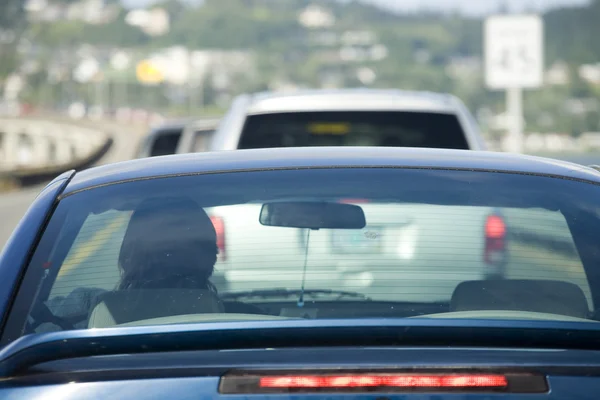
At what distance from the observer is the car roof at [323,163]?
3455 millimetres

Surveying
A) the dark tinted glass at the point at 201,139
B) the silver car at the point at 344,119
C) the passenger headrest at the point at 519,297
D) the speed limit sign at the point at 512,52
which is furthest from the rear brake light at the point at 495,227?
the speed limit sign at the point at 512,52

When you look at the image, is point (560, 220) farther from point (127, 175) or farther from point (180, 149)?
point (180, 149)

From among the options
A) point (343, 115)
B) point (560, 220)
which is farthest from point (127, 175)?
point (343, 115)

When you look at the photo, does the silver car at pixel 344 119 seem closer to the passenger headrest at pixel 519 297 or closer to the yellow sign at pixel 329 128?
the yellow sign at pixel 329 128

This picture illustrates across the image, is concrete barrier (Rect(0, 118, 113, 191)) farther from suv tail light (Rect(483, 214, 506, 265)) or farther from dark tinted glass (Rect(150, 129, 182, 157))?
suv tail light (Rect(483, 214, 506, 265))

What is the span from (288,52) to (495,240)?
90.0 meters

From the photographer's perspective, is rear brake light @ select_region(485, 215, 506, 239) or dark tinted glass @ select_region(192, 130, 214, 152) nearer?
rear brake light @ select_region(485, 215, 506, 239)

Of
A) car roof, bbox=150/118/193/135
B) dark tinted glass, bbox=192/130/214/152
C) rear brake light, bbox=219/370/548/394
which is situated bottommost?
rear brake light, bbox=219/370/548/394

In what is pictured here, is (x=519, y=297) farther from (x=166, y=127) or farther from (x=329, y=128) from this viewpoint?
(x=166, y=127)

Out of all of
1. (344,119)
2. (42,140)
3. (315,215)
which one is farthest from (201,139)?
(42,140)

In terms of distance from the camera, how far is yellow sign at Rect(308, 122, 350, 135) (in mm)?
9367

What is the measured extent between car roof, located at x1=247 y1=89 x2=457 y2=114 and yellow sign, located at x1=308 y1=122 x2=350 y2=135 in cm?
24

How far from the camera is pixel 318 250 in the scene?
10.4 feet

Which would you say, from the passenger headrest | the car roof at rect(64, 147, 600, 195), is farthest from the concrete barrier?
Result: the passenger headrest
